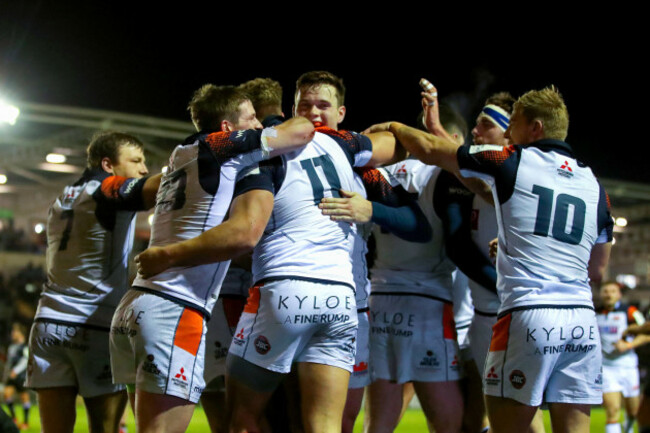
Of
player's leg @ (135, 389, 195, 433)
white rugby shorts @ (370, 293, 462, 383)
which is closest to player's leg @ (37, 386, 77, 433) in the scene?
player's leg @ (135, 389, 195, 433)

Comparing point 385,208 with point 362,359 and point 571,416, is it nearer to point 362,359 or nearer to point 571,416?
point 362,359

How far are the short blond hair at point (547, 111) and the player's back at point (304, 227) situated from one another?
1255 millimetres

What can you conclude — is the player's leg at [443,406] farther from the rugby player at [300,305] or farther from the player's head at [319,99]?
the player's head at [319,99]

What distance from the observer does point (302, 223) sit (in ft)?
13.0

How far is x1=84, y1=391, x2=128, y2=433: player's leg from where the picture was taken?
488 centimetres

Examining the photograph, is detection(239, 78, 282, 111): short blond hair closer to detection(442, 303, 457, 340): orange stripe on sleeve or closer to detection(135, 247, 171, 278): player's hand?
detection(135, 247, 171, 278): player's hand

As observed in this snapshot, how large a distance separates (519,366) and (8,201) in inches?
1337

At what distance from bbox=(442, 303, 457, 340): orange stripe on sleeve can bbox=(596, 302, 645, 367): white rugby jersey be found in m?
8.22

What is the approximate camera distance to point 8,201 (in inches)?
1345

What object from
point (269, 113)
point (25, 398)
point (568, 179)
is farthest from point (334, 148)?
point (25, 398)

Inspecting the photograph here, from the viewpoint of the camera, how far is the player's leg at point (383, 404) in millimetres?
5250

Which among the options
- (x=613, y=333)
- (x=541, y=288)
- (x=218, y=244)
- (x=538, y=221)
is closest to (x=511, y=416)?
(x=541, y=288)

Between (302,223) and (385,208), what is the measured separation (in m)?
0.73

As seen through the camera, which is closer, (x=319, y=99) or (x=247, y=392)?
(x=247, y=392)
